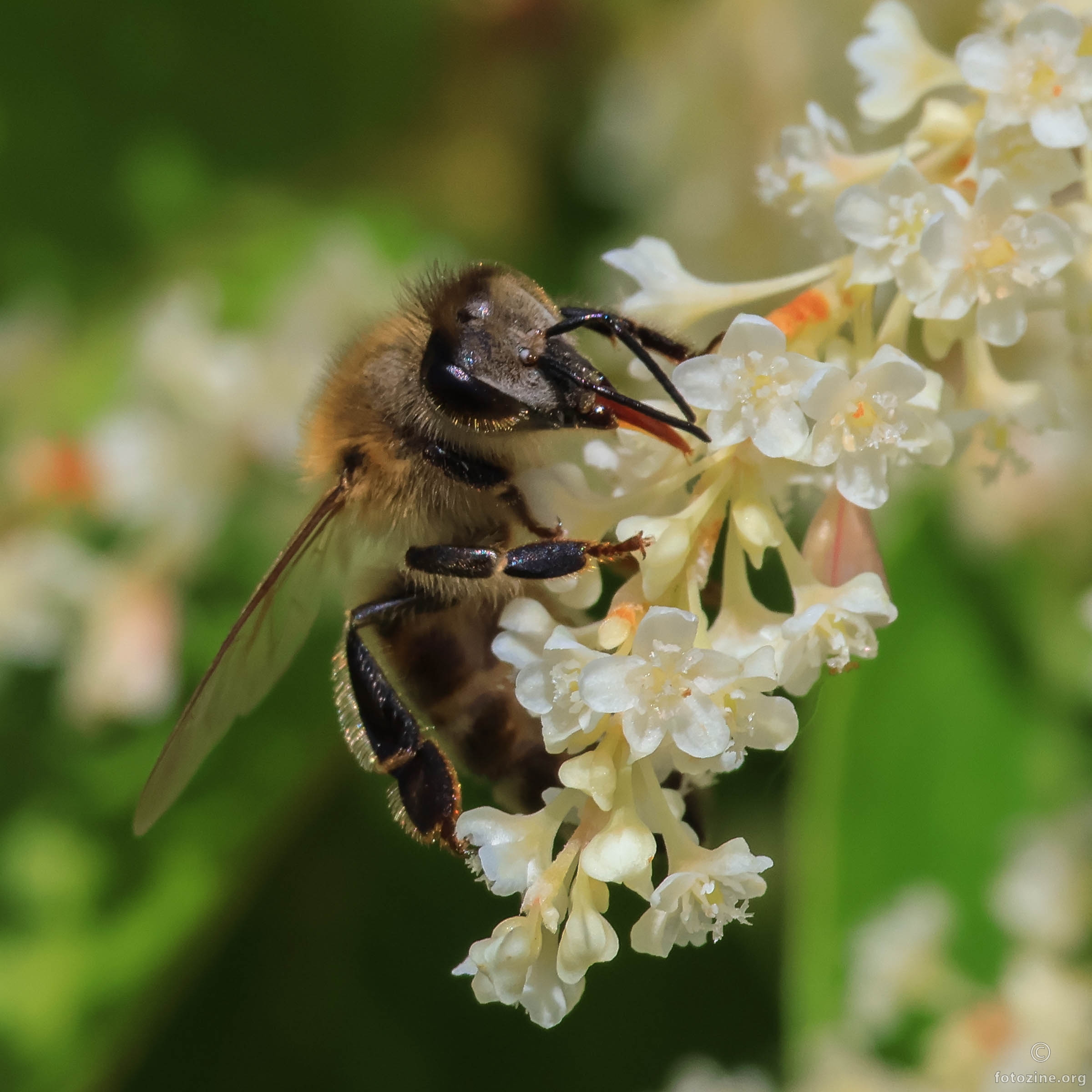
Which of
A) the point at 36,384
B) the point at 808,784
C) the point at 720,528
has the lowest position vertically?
the point at 808,784

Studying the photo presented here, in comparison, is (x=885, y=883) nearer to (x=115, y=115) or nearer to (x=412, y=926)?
(x=412, y=926)

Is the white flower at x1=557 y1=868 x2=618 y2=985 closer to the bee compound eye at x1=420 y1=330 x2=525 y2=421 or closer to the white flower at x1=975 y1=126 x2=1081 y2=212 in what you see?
the bee compound eye at x1=420 y1=330 x2=525 y2=421

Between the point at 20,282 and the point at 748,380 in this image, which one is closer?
the point at 748,380

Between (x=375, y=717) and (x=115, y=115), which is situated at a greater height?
(x=115, y=115)

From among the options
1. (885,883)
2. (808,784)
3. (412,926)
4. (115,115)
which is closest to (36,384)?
(115,115)

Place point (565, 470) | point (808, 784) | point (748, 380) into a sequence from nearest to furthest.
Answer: point (748, 380)
point (565, 470)
point (808, 784)

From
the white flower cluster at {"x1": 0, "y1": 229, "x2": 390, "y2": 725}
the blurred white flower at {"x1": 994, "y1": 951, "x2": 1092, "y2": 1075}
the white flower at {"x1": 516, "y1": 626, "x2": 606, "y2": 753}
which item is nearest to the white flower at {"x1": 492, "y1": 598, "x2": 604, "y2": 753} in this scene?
the white flower at {"x1": 516, "y1": 626, "x2": 606, "y2": 753}

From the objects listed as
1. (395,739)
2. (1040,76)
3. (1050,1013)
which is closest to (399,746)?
(395,739)
